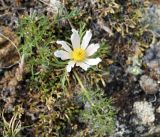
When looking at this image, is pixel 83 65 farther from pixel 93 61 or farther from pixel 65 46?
pixel 65 46

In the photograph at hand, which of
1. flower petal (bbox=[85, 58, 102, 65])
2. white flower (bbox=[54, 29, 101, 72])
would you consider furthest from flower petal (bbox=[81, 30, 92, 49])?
flower petal (bbox=[85, 58, 102, 65])

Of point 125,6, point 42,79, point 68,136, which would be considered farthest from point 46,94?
point 125,6

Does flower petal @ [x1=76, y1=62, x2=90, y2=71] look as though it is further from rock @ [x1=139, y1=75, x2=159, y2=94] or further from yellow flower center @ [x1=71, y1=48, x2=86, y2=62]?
rock @ [x1=139, y1=75, x2=159, y2=94]

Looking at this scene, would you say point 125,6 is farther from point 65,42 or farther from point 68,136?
point 68,136

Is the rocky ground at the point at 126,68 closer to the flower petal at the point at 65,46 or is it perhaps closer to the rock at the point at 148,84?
the rock at the point at 148,84

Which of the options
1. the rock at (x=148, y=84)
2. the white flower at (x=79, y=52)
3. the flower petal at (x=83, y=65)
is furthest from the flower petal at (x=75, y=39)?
the rock at (x=148, y=84)

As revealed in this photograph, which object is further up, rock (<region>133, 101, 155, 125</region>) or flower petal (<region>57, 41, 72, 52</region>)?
flower petal (<region>57, 41, 72, 52</region>)

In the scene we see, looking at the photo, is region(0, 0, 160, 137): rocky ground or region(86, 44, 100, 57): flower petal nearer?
region(86, 44, 100, 57): flower petal
